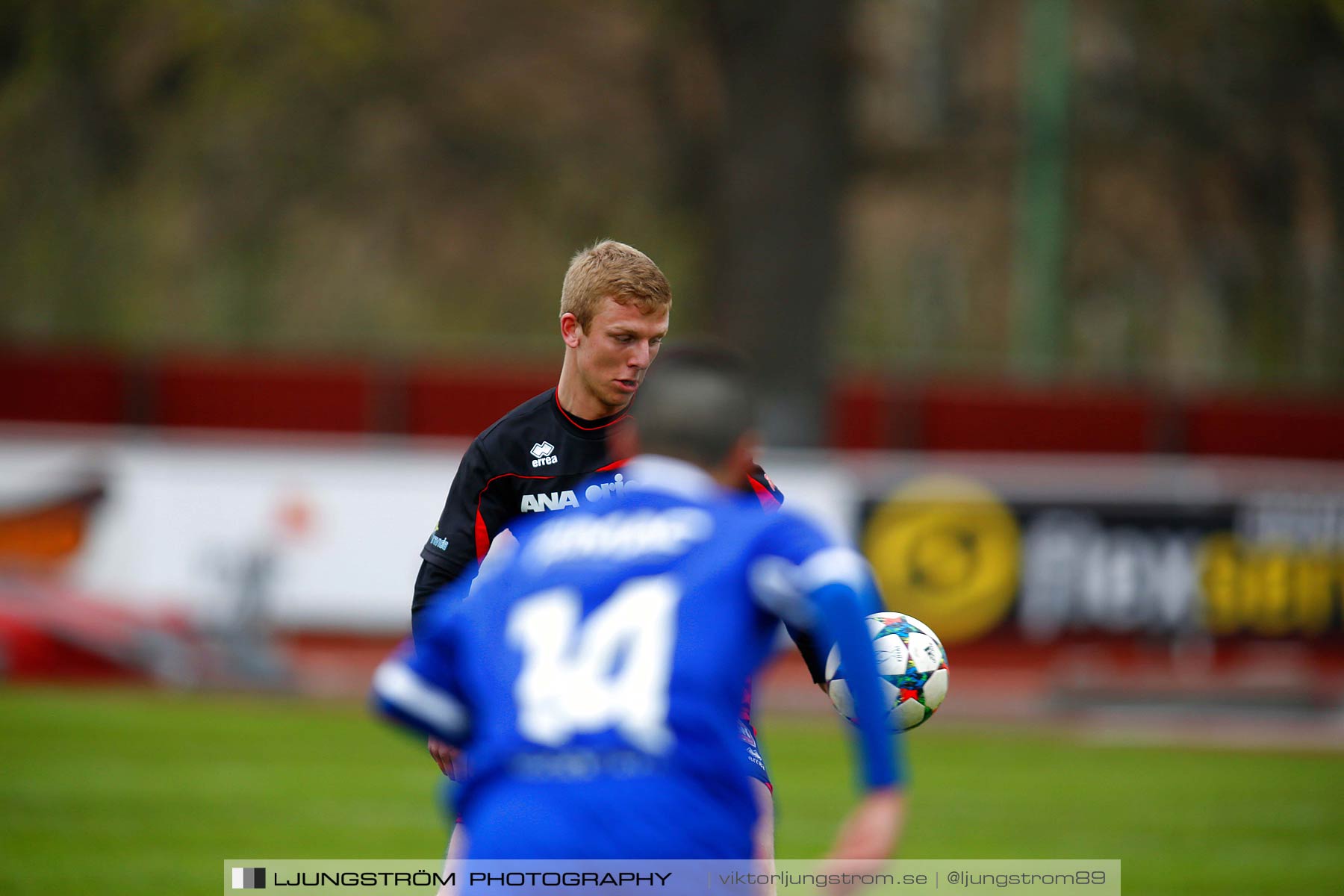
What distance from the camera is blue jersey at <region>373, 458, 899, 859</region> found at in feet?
10.6

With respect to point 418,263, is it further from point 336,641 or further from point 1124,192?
point 1124,192

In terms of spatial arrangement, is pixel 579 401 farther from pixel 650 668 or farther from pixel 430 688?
pixel 650 668

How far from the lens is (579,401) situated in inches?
203

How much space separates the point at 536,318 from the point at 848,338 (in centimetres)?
509

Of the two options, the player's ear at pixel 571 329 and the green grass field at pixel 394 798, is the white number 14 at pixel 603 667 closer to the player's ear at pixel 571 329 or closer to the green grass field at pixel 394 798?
the player's ear at pixel 571 329

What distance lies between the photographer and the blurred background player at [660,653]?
127 inches

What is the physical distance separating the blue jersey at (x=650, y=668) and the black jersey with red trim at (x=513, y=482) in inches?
68.3

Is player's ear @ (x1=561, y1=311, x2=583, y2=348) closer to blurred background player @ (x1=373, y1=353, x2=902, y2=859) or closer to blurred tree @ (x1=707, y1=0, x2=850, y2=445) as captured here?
blurred background player @ (x1=373, y1=353, x2=902, y2=859)

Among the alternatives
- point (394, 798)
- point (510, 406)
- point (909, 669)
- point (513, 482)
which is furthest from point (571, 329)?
point (510, 406)

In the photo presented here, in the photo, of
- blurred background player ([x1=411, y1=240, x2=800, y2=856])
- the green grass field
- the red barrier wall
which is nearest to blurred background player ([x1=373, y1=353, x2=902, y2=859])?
blurred background player ([x1=411, y1=240, x2=800, y2=856])

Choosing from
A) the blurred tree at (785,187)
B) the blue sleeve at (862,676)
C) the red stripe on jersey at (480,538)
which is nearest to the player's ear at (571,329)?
the red stripe on jersey at (480,538)

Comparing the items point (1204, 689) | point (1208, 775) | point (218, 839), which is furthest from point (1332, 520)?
point (218, 839)

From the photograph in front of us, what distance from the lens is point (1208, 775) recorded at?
13.5 metres

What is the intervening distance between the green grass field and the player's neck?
479cm
